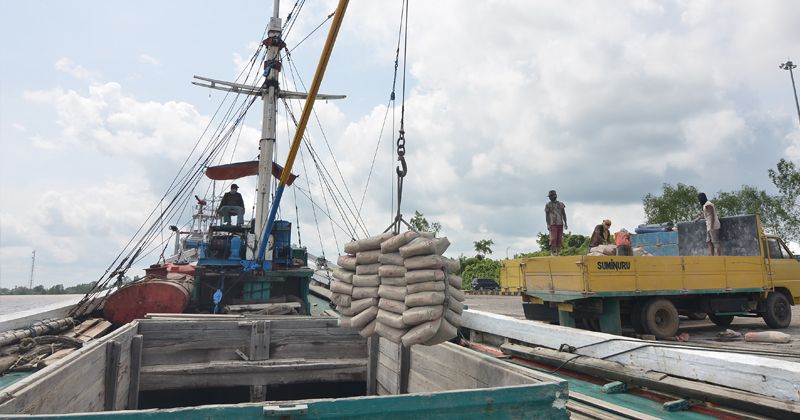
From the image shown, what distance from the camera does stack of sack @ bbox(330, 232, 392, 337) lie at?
4.54m

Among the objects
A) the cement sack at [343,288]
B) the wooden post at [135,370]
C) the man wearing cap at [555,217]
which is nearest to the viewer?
the cement sack at [343,288]

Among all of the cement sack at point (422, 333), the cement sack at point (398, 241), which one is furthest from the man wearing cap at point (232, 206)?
the cement sack at point (422, 333)

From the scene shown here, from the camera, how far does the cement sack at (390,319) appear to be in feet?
13.2

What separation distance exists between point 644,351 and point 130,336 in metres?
7.26

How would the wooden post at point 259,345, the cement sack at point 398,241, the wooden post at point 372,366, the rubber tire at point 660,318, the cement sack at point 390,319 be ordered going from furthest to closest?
the rubber tire at point 660,318
the wooden post at point 372,366
the wooden post at point 259,345
the cement sack at point 398,241
the cement sack at point 390,319

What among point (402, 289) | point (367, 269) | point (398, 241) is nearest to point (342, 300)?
point (367, 269)

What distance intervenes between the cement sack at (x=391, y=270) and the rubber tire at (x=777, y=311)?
12.3m

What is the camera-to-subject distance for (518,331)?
8672 mm

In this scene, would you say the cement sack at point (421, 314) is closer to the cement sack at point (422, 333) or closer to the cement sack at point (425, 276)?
the cement sack at point (422, 333)

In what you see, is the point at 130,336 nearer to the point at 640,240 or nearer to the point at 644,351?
the point at 644,351

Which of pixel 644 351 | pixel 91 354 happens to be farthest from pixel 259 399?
pixel 644 351

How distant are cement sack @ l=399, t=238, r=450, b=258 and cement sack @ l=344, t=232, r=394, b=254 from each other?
42cm

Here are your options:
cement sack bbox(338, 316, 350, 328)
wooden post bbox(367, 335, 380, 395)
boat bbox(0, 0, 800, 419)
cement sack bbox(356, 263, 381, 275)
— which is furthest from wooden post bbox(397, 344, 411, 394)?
cement sack bbox(356, 263, 381, 275)

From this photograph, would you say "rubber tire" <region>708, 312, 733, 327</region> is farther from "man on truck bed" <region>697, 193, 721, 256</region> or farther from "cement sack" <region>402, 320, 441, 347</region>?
"cement sack" <region>402, 320, 441, 347</region>
